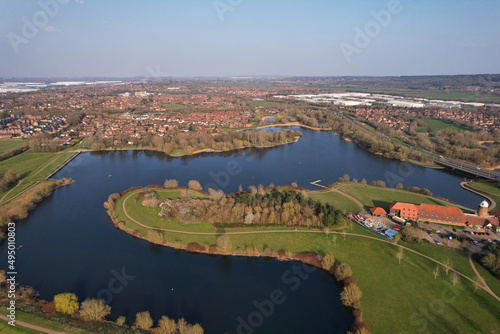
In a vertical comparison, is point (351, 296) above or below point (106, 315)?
above

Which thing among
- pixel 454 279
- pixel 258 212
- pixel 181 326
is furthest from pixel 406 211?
pixel 181 326

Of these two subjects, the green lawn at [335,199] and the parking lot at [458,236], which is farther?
the green lawn at [335,199]

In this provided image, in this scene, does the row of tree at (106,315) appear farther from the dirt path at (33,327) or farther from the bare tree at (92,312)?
the dirt path at (33,327)

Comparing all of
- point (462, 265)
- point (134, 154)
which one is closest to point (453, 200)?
point (462, 265)

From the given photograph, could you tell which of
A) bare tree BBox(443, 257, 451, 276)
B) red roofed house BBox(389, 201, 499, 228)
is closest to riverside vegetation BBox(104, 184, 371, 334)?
red roofed house BBox(389, 201, 499, 228)

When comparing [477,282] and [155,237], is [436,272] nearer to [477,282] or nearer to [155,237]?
[477,282]

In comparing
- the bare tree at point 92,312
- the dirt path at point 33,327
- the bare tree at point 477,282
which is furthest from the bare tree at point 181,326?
the bare tree at point 477,282

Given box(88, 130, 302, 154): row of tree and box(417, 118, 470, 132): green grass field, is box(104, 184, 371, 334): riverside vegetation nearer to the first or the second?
box(88, 130, 302, 154): row of tree
